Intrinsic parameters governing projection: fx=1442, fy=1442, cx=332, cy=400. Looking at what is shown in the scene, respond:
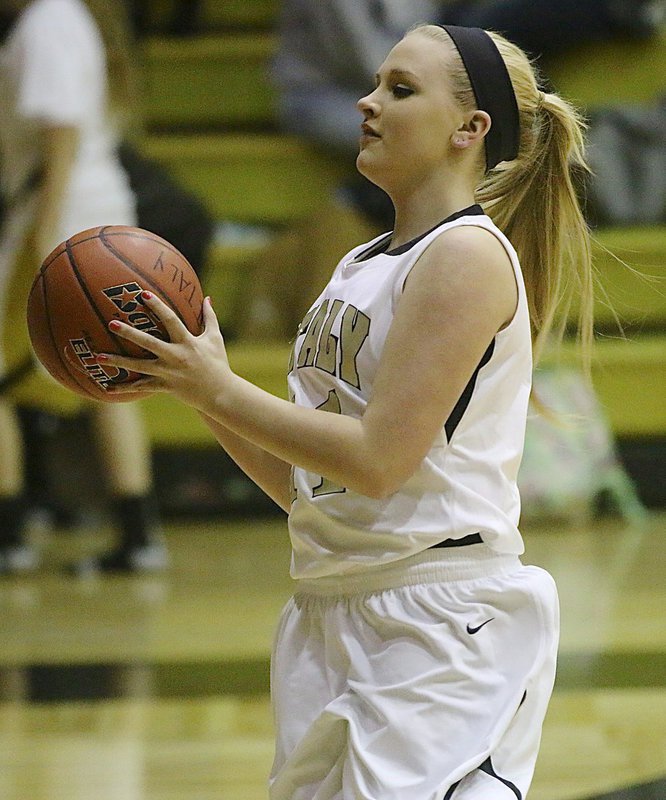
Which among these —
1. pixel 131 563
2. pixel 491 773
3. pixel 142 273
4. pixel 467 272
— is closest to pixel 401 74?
pixel 467 272

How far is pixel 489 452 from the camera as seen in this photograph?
170 centimetres

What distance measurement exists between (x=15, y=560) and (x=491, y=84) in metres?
3.24

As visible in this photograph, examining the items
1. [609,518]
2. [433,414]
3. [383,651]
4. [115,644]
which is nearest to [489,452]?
Answer: [433,414]

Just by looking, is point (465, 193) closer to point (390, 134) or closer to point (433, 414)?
point (390, 134)

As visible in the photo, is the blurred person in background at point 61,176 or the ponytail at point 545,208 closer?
the ponytail at point 545,208

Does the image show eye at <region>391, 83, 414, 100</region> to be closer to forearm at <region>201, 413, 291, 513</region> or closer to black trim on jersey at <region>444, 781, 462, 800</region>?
forearm at <region>201, 413, 291, 513</region>

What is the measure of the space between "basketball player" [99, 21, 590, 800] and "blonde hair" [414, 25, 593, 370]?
1.8 inches

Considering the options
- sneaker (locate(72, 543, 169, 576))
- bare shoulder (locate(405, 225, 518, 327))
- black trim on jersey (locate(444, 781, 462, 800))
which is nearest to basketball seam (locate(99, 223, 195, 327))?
bare shoulder (locate(405, 225, 518, 327))

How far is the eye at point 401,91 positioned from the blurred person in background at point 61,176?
2.78 meters

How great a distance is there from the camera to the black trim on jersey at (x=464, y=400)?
5.43ft

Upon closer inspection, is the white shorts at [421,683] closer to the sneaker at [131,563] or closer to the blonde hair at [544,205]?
the blonde hair at [544,205]

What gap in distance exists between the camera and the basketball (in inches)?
64.5

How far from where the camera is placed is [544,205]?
1889mm

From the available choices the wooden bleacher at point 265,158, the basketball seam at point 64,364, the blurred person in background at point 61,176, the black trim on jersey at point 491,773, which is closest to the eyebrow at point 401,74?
the basketball seam at point 64,364
